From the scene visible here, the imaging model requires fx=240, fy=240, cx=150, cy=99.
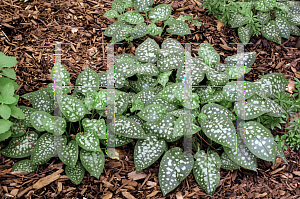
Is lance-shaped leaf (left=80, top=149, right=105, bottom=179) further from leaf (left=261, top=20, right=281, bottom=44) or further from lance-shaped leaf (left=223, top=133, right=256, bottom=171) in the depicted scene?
leaf (left=261, top=20, right=281, bottom=44)

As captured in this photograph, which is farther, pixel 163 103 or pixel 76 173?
pixel 163 103

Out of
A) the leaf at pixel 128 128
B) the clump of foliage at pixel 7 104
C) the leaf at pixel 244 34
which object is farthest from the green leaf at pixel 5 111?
the leaf at pixel 244 34

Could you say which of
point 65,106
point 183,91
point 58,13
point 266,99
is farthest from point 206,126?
point 58,13

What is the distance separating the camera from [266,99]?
2.88 meters

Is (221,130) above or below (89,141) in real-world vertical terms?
above

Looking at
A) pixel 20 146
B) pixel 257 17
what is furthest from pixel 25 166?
pixel 257 17

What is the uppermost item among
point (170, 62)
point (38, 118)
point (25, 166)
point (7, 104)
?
point (170, 62)

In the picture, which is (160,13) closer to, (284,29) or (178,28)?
(178,28)

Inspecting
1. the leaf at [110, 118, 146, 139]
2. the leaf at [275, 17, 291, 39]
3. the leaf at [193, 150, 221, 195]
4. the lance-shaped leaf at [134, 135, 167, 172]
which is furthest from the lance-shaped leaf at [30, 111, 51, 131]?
the leaf at [275, 17, 291, 39]

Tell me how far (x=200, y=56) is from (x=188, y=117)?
3.30 feet

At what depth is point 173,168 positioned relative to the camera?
255 cm

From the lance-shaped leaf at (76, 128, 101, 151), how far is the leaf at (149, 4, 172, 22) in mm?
1956

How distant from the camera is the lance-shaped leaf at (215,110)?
275 cm

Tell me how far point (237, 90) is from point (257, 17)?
1656 mm
